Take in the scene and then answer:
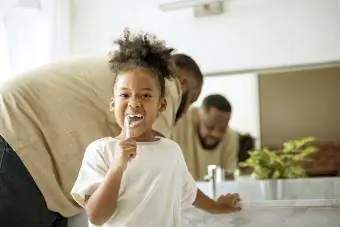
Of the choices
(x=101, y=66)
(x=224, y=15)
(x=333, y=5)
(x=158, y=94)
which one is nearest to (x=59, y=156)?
(x=101, y=66)

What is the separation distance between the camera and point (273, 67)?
5.75 feet

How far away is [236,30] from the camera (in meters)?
1.83

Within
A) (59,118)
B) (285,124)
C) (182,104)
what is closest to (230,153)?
(285,124)

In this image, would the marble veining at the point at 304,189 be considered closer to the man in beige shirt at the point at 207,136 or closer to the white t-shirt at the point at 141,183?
the man in beige shirt at the point at 207,136

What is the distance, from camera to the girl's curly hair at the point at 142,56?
1.06 meters

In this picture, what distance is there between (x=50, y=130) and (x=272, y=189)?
0.70 metres

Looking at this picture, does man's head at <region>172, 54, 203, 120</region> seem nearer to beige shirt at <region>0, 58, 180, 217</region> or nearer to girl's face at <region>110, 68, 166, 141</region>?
beige shirt at <region>0, 58, 180, 217</region>

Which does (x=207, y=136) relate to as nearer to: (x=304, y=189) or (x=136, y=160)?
(x=304, y=189)

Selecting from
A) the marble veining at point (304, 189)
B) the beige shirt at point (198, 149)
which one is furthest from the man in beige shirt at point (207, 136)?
the marble veining at point (304, 189)

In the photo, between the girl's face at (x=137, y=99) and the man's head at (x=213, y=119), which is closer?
the girl's face at (x=137, y=99)

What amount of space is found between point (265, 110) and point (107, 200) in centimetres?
88

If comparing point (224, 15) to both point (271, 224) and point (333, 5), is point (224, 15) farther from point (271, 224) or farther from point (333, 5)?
point (271, 224)

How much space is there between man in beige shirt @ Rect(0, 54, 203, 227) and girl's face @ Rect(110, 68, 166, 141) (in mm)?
173

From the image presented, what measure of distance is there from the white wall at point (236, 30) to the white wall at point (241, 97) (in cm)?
5
